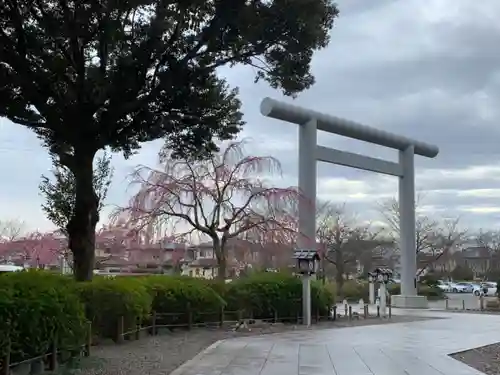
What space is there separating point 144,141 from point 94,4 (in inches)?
159

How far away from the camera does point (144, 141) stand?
14727 mm

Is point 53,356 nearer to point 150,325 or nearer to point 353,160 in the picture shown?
point 150,325

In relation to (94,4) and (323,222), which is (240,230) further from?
(323,222)

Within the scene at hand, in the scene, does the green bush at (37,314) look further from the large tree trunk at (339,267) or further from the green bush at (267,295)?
the large tree trunk at (339,267)

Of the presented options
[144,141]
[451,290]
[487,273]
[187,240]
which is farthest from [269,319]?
[487,273]

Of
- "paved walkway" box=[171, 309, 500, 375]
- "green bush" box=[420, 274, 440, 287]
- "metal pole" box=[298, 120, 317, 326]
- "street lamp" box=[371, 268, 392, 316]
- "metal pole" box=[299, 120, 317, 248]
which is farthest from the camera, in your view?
"green bush" box=[420, 274, 440, 287]

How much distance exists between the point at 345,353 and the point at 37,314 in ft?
23.3

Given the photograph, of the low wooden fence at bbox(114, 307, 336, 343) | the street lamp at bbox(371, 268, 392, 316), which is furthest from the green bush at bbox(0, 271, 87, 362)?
the street lamp at bbox(371, 268, 392, 316)

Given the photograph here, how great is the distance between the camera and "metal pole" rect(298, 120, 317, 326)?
2702 cm

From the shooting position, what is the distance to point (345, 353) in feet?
47.4

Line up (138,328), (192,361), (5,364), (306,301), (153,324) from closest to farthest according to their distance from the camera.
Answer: (5,364) → (192,361) → (138,328) → (153,324) → (306,301)

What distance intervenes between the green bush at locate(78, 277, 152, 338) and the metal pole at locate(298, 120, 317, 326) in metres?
12.0

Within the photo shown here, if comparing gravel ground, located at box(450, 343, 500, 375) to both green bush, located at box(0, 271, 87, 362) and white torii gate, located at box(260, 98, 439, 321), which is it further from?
white torii gate, located at box(260, 98, 439, 321)

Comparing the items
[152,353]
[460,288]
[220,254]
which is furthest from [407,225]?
[460,288]
